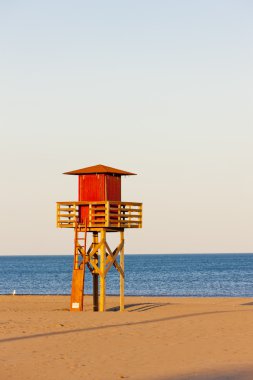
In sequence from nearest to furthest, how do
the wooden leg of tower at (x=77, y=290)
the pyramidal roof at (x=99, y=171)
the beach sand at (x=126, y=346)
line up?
1. the beach sand at (x=126, y=346)
2. the wooden leg of tower at (x=77, y=290)
3. the pyramidal roof at (x=99, y=171)

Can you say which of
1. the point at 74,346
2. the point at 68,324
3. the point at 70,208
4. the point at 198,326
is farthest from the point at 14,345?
the point at 70,208

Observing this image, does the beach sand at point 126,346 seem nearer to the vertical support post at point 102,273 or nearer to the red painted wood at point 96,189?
the vertical support post at point 102,273

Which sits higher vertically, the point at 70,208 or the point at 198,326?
the point at 70,208

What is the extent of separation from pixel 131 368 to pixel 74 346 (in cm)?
364

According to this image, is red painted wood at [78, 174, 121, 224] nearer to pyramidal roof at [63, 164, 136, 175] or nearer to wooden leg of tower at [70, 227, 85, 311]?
pyramidal roof at [63, 164, 136, 175]

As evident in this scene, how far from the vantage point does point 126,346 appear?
21250 mm

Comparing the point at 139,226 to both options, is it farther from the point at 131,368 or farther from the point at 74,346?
the point at 131,368

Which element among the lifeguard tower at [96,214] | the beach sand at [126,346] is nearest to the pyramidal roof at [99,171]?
the lifeguard tower at [96,214]

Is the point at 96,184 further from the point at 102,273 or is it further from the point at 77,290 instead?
the point at 77,290

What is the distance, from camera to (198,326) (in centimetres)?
2612

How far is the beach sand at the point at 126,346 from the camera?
1745 centimetres

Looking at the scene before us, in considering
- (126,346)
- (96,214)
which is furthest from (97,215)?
(126,346)

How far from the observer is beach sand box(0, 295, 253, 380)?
17453 millimetres

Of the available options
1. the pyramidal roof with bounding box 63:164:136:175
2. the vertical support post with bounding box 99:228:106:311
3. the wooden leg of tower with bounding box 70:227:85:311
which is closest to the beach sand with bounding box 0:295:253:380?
the wooden leg of tower with bounding box 70:227:85:311
